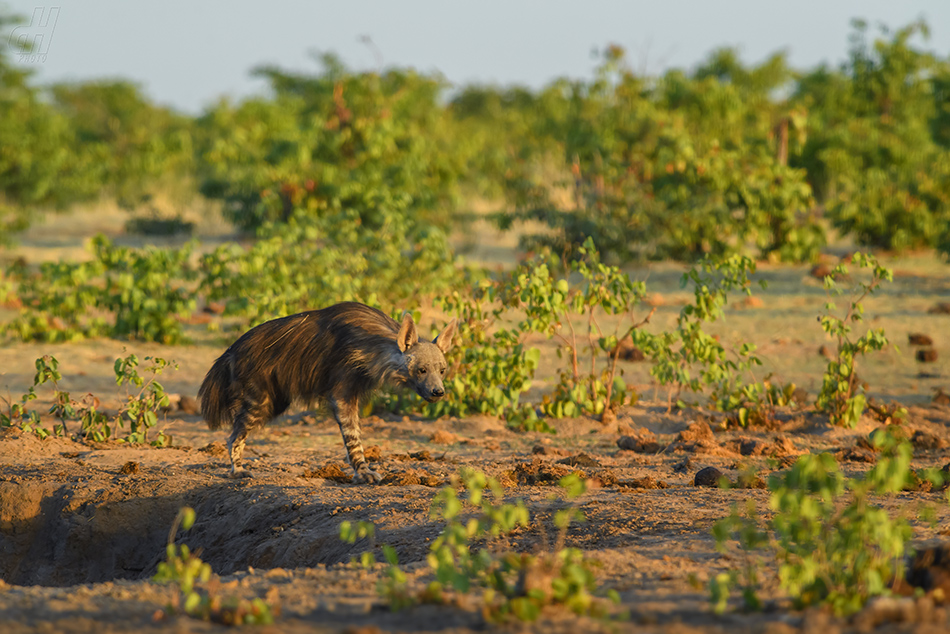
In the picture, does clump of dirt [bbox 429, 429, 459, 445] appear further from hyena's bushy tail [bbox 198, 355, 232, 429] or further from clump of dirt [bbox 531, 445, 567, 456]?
hyena's bushy tail [bbox 198, 355, 232, 429]

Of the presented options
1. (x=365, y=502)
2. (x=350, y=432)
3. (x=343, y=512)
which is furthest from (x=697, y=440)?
(x=343, y=512)

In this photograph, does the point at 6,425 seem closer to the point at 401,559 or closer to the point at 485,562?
the point at 401,559

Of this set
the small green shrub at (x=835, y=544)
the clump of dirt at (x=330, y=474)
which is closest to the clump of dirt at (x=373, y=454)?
the clump of dirt at (x=330, y=474)

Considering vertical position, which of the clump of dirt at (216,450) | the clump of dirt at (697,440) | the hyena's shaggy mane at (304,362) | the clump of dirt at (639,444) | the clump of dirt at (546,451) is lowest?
the clump of dirt at (216,450)

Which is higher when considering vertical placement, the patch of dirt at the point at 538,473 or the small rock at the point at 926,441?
the small rock at the point at 926,441

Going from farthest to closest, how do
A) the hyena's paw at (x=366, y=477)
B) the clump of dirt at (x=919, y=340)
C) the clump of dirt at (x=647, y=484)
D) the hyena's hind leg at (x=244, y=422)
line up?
the clump of dirt at (x=919, y=340) < the hyena's hind leg at (x=244, y=422) < the hyena's paw at (x=366, y=477) < the clump of dirt at (x=647, y=484)

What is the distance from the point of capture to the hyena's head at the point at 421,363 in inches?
234

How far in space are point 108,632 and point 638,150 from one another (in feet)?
45.5

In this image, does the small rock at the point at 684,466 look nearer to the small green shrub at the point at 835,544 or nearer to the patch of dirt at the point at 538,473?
the patch of dirt at the point at 538,473

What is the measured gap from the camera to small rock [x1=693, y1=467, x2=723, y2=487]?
581 cm

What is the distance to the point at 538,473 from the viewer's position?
19.5ft

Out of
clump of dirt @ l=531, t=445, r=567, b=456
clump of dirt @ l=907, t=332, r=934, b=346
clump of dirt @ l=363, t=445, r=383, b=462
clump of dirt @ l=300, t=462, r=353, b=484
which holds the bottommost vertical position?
clump of dirt @ l=300, t=462, r=353, b=484

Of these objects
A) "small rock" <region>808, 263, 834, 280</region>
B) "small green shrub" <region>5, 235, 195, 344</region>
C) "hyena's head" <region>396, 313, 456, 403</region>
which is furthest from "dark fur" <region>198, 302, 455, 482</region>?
"small rock" <region>808, 263, 834, 280</region>

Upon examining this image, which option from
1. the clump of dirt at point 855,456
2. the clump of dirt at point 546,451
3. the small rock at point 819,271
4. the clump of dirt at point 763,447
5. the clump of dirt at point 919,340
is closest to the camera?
the clump of dirt at point 855,456
